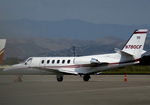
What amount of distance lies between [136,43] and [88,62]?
635 cm

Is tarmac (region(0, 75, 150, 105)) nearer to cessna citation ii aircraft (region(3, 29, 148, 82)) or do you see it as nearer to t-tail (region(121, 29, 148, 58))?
cessna citation ii aircraft (region(3, 29, 148, 82))

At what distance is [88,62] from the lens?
49.8 m

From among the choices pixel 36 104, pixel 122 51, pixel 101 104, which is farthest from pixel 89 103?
pixel 122 51

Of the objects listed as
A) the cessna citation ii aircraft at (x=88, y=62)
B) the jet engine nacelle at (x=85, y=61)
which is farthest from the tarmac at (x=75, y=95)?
the jet engine nacelle at (x=85, y=61)

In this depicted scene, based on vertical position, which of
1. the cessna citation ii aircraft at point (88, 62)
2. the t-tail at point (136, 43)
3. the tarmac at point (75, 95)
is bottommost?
Result: the tarmac at point (75, 95)

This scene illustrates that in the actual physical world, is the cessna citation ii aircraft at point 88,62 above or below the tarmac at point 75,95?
above

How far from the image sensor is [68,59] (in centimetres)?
5184

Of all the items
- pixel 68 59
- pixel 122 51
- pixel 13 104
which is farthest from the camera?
pixel 68 59

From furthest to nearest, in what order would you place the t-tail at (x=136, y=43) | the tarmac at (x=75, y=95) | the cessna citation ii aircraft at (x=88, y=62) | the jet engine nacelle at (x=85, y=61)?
the t-tail at (x=136, y=43)
the jet engine nacelle at (x=85, y=61)
the cessna citation ii aircraft at (x=88, y=62)
the tarmac at (x=75, y=95)

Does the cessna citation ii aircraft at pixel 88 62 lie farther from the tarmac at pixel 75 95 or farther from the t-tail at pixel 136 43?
the tarmac at pixel 75 95

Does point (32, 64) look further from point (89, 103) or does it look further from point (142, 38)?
point (89, 103)

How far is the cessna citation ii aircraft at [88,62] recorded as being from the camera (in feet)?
160

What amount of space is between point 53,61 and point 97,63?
21.9 ft

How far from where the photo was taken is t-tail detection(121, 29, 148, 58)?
4938 cm
